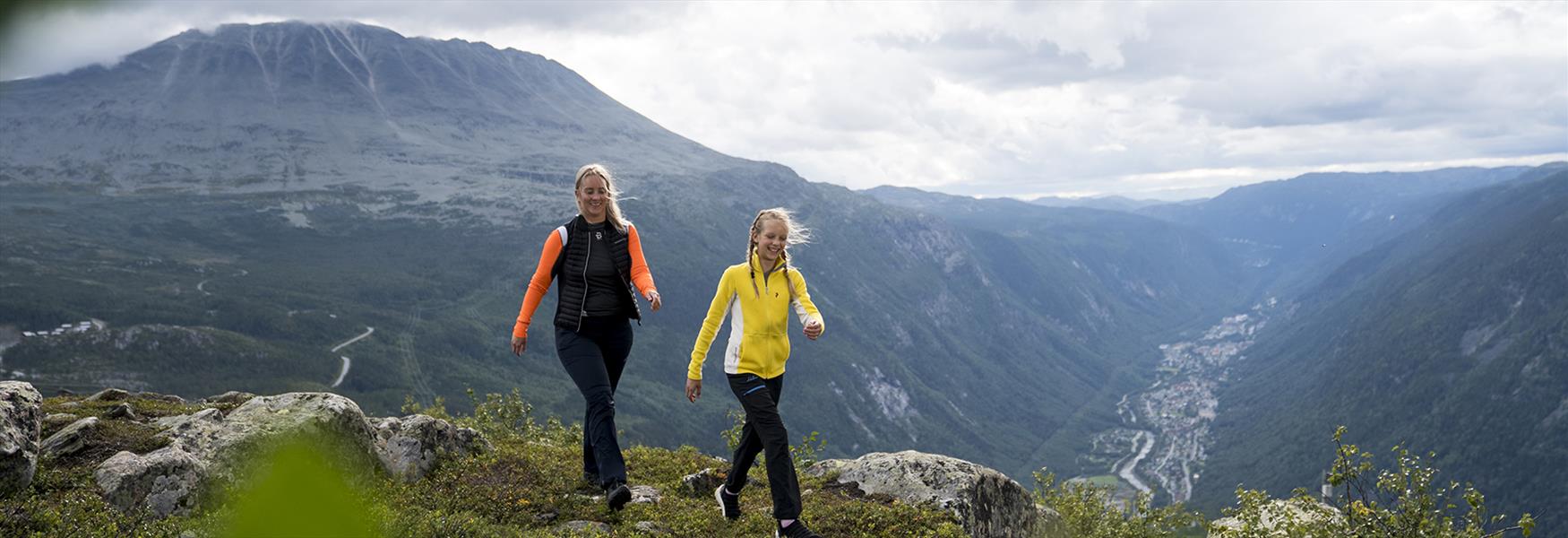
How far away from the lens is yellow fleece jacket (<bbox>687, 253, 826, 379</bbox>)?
41.2 feet

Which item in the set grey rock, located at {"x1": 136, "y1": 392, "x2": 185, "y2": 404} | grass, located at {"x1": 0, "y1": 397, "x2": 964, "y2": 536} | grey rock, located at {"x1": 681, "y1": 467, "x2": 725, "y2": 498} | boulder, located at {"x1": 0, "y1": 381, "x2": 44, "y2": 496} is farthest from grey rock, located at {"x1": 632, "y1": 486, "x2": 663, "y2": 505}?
grey rock, located at {"x1": 136, "y1": 392, "x2": 185, "y2": 404}

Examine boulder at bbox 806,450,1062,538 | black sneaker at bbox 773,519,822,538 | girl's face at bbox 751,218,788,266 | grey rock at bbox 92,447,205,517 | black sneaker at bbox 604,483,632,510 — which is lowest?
boulder at bbox 806,450,1062,538

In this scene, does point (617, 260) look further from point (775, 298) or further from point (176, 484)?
point (176, 484)

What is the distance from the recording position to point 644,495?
1528 cm

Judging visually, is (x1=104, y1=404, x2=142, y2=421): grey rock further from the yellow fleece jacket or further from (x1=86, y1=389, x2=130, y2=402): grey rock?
the yellow fleece jacket

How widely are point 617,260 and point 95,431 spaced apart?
30.1 feet

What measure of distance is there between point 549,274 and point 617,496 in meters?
3.67

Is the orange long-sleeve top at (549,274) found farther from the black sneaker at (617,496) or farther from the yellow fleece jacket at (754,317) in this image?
the black sneaker at (617,496)

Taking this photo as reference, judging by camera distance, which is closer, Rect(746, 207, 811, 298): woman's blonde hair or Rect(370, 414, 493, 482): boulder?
Rect(746, 207, 811, 298): woman's blonde hair

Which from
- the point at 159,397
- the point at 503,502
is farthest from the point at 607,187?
the point at 159,397

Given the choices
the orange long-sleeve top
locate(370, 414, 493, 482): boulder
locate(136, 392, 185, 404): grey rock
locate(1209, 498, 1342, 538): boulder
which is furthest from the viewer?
locate(136, 392, 185, 404): grey rock

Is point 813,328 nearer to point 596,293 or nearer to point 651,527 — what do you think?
point 596,293

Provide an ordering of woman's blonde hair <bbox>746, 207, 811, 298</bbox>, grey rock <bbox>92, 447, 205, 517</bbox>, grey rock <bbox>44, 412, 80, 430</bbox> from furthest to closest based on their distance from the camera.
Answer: grey rock <bbox>44, 412, 80, 430</bbox>, woman's blonde hair <bbox>746, 207, 811, 298</bbox>, grey rock <bbox>92, 447, 205, 517</bbox>

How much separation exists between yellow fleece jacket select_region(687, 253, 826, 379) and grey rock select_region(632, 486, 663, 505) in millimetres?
3219
